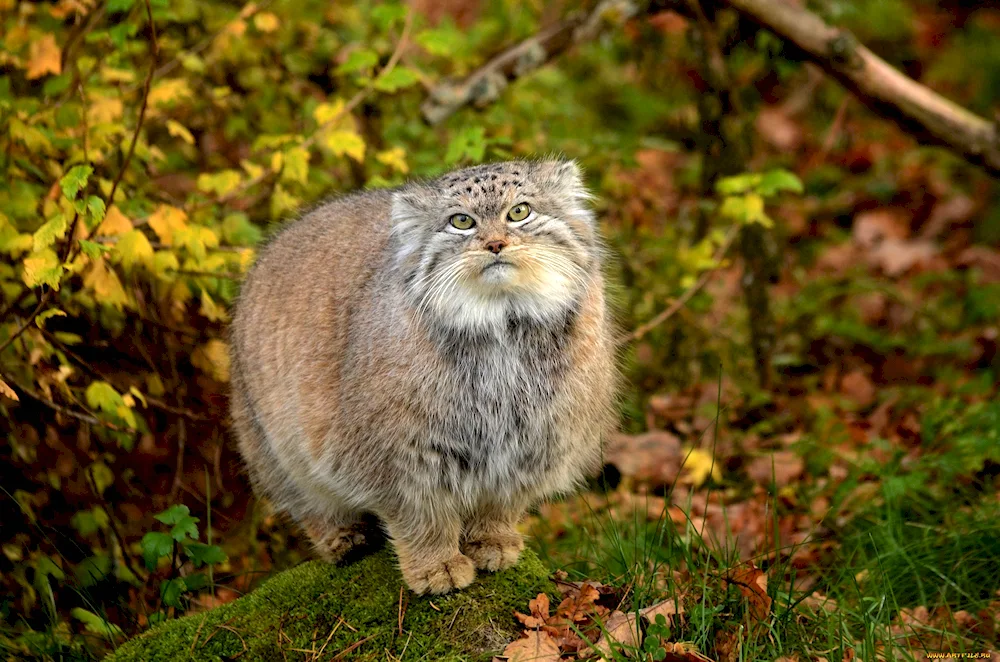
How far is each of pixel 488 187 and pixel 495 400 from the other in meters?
0.74

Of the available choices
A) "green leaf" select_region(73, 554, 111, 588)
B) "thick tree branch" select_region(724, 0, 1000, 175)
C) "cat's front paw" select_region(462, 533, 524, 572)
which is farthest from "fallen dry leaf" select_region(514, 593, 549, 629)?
"thick tree branch" select_region(724, 0, 1000, 175)

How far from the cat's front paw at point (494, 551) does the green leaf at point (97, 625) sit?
1.35 metres

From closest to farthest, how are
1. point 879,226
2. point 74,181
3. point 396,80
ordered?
point 74,181 < point 396,80 < point 879,226

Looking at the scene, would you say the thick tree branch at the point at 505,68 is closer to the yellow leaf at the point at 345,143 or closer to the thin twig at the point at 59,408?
the yellow leaf at the point at 345,143

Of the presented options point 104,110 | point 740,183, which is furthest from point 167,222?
point 740,183

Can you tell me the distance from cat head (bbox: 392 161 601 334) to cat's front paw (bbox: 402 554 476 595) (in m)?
0.89

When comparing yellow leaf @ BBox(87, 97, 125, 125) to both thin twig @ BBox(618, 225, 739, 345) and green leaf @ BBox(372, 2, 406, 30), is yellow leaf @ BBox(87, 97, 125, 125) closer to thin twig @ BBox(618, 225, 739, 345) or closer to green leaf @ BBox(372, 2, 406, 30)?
green leaf @ BBox(372, 2, 406, 30)

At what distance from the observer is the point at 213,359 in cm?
526

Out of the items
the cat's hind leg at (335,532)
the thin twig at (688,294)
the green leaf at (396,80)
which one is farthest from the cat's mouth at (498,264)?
the thin twig at (688,294)

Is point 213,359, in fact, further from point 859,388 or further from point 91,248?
point 859,388

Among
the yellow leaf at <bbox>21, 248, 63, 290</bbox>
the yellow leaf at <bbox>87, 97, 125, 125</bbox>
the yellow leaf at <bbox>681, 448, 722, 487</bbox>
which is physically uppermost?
the yellow leaf at <bbox>87, 97, 125, 125</bbox>

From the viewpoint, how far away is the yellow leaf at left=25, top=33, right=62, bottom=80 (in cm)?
463

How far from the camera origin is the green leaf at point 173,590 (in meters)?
3.96

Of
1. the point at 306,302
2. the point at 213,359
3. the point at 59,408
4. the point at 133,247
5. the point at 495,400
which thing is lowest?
the point at 213,359
